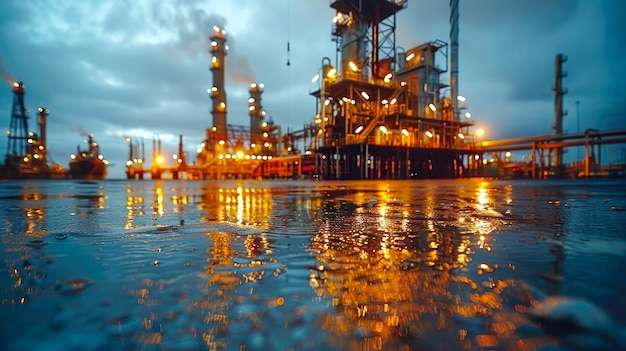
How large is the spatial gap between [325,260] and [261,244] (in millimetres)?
597

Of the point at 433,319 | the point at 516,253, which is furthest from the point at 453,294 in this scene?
the point at 516,253

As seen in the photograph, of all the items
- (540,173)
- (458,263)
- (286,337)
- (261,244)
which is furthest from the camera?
(540,173)

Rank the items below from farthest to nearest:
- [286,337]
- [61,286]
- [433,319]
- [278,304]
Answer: [61,286]
[278,304]
[433,319]
[286,337]

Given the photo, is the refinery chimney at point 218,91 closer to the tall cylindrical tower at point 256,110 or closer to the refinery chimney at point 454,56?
the tall cylindrical tower at point 256,110

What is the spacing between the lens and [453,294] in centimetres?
122

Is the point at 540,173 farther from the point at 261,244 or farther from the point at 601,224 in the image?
the point at 261,244

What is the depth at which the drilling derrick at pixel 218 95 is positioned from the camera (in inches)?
1850

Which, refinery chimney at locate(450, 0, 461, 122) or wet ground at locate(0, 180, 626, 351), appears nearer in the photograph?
wet ground at locate(0, 180, 626, 351)

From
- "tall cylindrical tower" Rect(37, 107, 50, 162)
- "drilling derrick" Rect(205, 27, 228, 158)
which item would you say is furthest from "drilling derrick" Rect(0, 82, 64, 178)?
"drilling derrick" Rect(205, 27, 228, 158)

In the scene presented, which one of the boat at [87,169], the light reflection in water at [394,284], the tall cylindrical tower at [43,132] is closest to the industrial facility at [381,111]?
the light reflection in water at [394,284]

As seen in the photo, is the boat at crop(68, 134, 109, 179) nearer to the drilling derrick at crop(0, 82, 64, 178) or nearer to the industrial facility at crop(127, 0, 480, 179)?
the drilling derrick at crop(0, 82, 64, 178)

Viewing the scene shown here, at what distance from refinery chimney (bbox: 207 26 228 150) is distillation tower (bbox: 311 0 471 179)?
67.1ft

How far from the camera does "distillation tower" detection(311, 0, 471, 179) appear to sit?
91.7 ft

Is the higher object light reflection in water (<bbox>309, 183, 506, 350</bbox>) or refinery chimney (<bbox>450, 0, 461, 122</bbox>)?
refinery chimney (<bbox>450, 0, 461, 122</bbox>)
